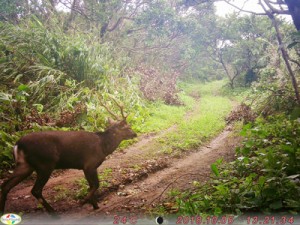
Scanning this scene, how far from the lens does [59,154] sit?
3518 mm

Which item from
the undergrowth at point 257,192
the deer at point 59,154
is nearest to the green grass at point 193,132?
the undergrowth at point 257,192

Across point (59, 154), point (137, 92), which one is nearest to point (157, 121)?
point (137, 92)

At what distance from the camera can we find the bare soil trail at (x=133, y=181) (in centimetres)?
356

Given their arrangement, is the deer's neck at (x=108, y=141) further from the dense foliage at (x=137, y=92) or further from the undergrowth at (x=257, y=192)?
the undergrowth at (x=257, y=192)

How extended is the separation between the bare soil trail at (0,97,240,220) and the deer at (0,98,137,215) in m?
0.26

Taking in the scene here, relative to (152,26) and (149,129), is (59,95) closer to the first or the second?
(149,129)

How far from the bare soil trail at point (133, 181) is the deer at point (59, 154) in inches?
10.1

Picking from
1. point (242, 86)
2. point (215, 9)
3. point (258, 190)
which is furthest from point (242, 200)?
point (215, 9)

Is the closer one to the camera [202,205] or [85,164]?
[202,205]

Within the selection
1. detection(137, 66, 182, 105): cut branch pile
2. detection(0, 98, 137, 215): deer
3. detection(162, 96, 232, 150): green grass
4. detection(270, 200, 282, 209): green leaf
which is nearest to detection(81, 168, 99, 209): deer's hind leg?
detection(0, 98, 137, 215): deer

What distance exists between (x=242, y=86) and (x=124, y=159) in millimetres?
17307

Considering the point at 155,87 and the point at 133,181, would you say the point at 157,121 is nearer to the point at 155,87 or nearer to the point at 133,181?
the point at 133,181

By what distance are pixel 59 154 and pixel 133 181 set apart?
155cm

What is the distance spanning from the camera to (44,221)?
3.00 metres
